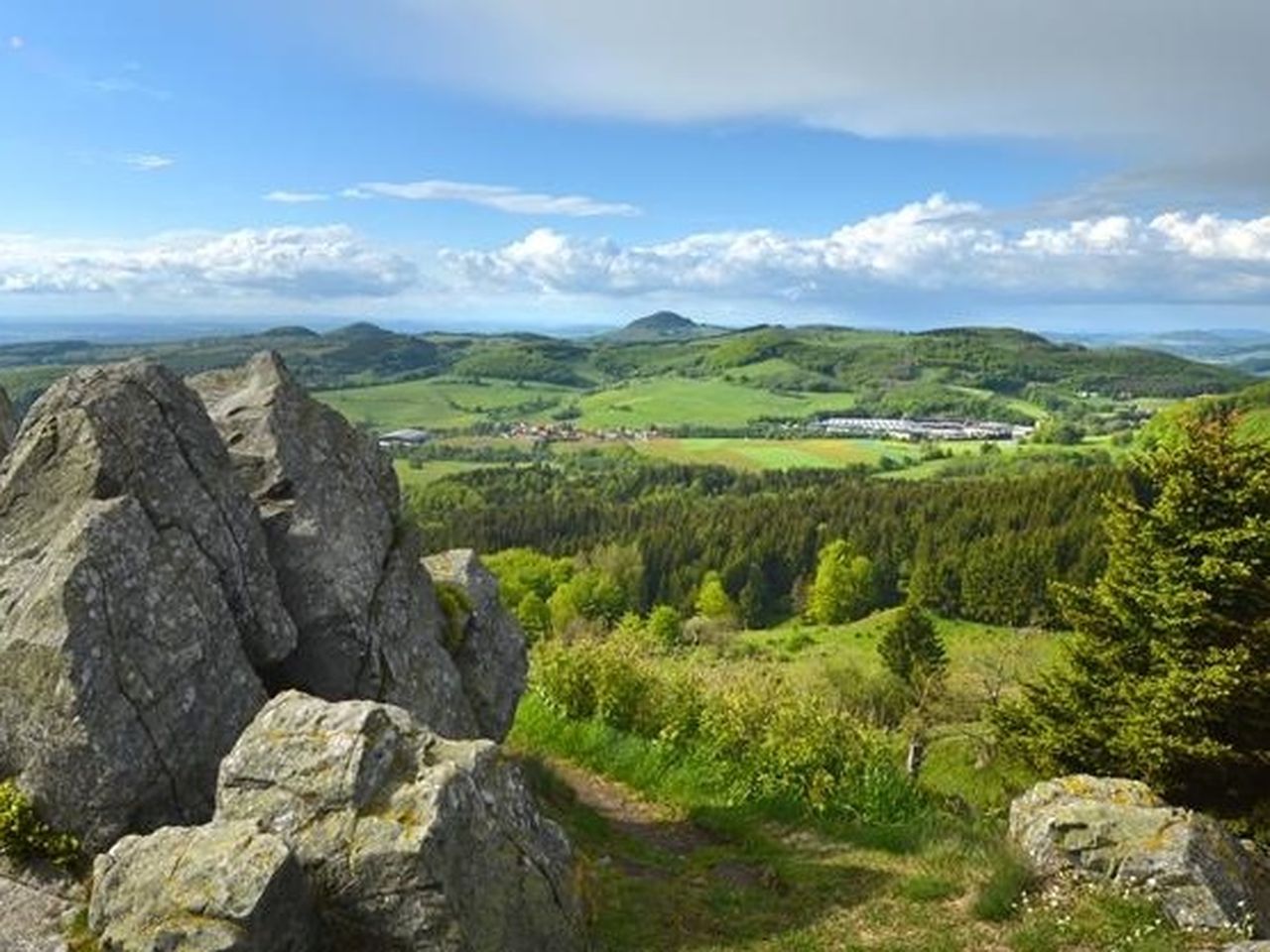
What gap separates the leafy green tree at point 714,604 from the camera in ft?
560

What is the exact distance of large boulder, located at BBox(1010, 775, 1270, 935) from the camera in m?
16.2

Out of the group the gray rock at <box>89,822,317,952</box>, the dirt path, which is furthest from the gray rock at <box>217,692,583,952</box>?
the dirt path

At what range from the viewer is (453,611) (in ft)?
80.4

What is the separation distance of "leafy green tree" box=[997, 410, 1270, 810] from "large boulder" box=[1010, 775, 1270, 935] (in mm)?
8885

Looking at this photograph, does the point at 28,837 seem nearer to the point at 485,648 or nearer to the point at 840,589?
the point at 485,648

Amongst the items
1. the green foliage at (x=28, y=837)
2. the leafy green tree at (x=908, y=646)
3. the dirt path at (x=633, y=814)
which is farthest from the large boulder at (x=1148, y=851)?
the leafy green tree at (x=908, y=646)

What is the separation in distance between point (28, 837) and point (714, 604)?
158626mm

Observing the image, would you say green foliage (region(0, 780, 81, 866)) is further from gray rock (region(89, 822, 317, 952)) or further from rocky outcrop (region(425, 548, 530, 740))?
rocky outcrop (region(425, 548, 530, 740))

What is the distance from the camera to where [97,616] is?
1558 centimetres

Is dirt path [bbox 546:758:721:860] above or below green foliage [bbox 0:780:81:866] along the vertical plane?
below

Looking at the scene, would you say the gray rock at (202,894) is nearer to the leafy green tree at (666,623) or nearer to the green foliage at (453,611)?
the green foliage at (453,611)

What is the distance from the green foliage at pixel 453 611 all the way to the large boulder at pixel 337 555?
802 millimetres

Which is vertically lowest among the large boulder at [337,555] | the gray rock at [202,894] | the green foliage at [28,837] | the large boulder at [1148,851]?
the large boulder at [1148,851]

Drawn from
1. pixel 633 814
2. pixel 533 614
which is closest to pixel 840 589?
pixel 533 614
